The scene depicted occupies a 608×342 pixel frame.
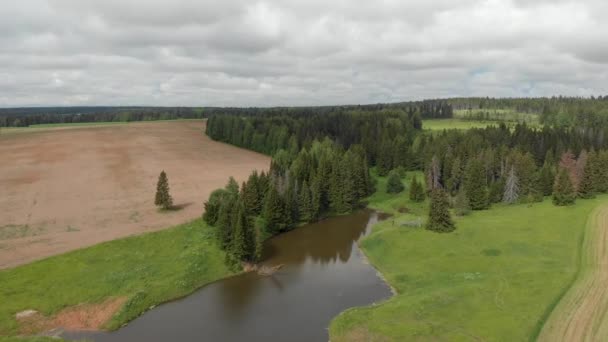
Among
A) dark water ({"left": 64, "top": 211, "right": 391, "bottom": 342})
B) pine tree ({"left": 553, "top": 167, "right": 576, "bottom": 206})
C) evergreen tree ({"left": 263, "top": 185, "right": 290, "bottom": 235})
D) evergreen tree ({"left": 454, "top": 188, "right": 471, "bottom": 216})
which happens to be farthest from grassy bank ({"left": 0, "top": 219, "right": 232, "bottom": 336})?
pine tree ({"left": 553, "top": 167, "right": 576, "bottom": 206})

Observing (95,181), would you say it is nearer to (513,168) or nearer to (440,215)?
(440,215)

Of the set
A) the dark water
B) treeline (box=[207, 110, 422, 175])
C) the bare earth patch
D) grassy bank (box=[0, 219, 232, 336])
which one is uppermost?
treeline (box=[207, 110, 422, 175])

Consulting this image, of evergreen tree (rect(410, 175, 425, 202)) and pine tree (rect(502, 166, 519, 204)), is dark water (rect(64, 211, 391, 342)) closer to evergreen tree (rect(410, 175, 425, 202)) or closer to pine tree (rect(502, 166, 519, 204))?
evergreen tree (rect(410, 175, 425, 202))

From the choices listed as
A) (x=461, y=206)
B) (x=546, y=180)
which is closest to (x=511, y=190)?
(x=546, y=180)

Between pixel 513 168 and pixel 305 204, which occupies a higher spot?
pixel 513 168

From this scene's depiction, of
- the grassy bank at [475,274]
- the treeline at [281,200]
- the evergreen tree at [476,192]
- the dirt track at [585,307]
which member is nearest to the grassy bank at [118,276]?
the treeline at [281,200]
